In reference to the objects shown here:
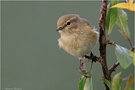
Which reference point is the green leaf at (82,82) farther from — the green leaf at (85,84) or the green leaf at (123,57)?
the green leaf at (123,57)

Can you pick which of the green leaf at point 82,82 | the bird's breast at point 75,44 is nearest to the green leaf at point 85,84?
the green leaf at point 82,82

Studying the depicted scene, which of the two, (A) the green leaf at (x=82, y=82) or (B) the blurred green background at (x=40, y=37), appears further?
(B) the blurred green background at (x=40, y=37)

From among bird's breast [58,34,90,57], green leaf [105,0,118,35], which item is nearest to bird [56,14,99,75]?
bird's breast [58,34,90,57]

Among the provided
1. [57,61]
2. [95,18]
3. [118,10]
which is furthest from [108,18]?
[57,61]

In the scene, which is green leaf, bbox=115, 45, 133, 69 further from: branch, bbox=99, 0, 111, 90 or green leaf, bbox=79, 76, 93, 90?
green leaf, bbox=79, 76, 93, 90

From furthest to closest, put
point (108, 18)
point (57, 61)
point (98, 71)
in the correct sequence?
point (57, 61)
point (98, 71)
point (108, 18)

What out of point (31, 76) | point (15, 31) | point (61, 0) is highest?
point (61, 0)

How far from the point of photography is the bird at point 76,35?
5.13 ft

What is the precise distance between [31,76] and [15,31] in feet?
1.20

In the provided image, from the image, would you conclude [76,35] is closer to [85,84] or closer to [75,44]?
[75,44]

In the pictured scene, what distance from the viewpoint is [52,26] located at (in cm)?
277

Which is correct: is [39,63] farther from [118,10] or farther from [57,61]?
[118,10]

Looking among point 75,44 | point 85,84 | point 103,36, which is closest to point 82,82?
point 85,84

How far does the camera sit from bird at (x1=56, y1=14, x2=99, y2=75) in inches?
61.5
